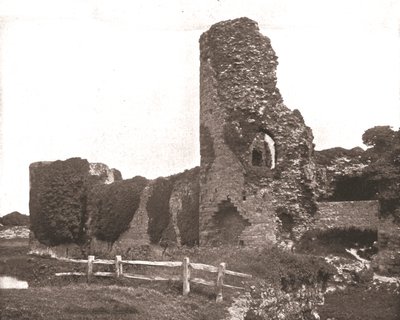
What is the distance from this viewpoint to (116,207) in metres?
33.8

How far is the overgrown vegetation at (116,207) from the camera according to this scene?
3306cm

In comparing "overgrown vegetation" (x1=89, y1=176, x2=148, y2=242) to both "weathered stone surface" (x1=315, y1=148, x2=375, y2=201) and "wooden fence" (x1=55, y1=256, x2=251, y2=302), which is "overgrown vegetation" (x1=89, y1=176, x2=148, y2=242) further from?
"wooden fence" (x1=55, y1=256, x2=251, y2=302)

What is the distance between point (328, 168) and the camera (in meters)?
28.1

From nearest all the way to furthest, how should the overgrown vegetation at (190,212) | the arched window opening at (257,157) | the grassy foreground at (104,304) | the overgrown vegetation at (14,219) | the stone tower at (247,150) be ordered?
the grassy foreground at (104,304)
the stone tower at (247,150)
the arched window opening at (257,157)
the overgrown vegetation at (190,212)
the overgrown vegetation at (14,219)

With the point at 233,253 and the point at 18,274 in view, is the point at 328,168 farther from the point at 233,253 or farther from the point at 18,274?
the point at 18,274

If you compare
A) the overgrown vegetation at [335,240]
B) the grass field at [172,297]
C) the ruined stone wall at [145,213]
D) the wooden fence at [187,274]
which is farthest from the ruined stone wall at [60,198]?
the wooden fence at [187,274]

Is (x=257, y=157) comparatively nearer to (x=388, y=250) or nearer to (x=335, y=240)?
(x=335, y=240)

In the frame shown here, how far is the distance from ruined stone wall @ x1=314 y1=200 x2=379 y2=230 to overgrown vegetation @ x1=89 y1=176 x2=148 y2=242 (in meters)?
11.3

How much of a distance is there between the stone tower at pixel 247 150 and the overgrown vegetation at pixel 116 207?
831cm

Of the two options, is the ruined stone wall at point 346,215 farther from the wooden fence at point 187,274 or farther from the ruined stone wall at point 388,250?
the wooden fence at point 187,274

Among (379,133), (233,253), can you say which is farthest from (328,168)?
(233,253)

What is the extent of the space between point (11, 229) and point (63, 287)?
38911 millimetres

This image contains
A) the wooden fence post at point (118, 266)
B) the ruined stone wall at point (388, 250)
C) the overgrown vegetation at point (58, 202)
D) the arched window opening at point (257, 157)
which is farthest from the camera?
the overgrown vegetation at point (58, 202)

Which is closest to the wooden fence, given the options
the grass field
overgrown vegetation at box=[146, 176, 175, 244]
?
the grass field
